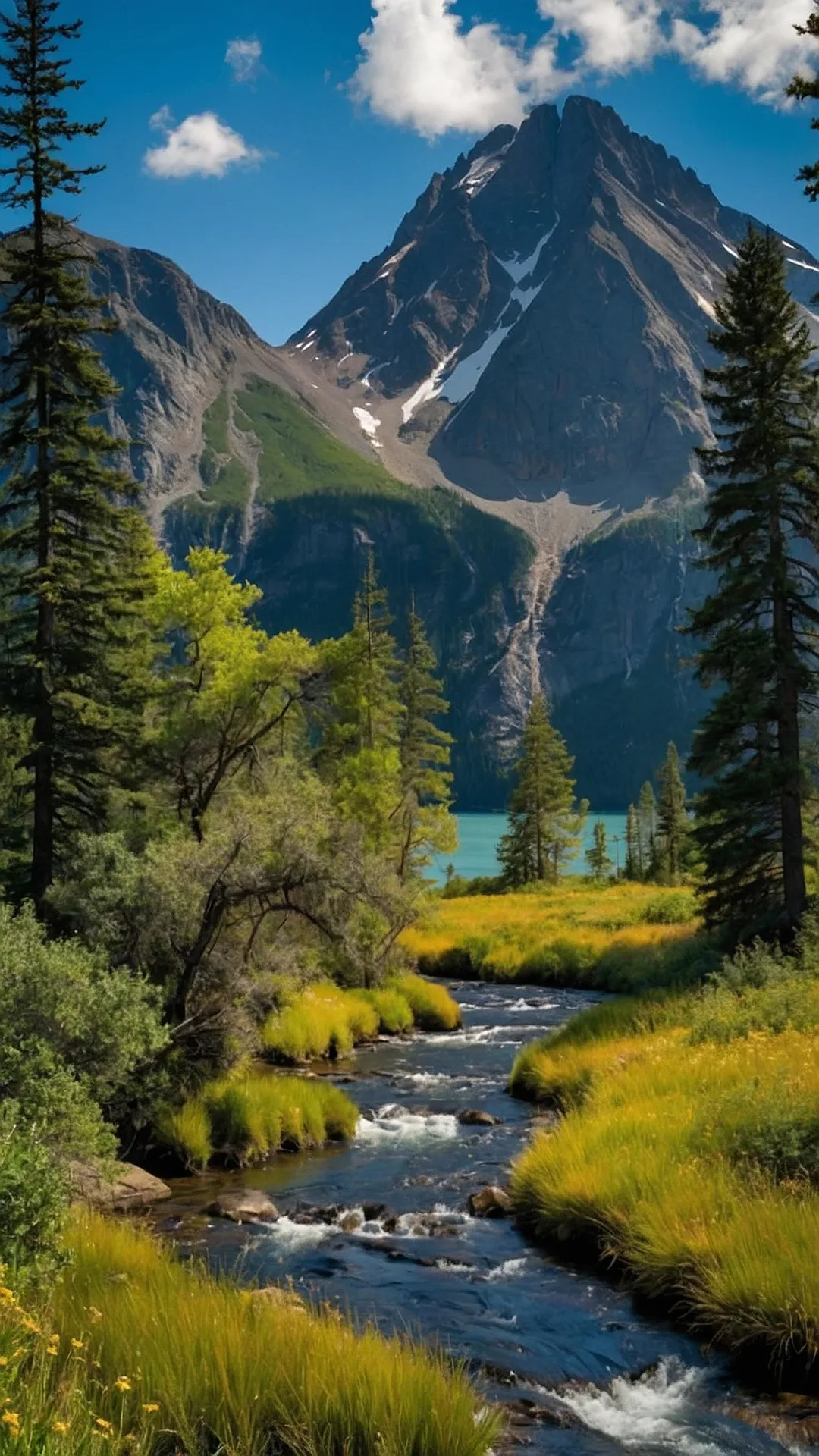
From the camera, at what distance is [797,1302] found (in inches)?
339

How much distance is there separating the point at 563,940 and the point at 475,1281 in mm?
33365

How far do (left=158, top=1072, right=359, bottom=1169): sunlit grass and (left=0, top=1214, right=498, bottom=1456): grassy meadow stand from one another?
9472mm

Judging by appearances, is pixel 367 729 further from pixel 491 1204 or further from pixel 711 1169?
pixel 711 1169

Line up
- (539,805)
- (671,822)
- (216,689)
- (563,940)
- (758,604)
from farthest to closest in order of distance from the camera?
(671,822) < (539,805) < (563,940) < (216,689) < (758,604)

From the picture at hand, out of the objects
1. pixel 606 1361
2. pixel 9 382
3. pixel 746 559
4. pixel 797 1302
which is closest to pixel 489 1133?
pixel 606 1361

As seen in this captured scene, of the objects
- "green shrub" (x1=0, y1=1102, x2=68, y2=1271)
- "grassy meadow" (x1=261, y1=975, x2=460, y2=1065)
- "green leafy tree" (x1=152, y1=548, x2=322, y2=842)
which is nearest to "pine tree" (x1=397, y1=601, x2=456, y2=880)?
"grassy meadow" (x1=261, y1=975, x2=460, y2=1065)

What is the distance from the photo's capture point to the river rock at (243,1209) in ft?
45.8

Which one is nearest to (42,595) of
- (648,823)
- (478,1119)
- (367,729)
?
(478,1119)

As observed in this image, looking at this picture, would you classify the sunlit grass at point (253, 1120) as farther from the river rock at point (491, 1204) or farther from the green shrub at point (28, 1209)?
the green shrub at point (28, 1209)

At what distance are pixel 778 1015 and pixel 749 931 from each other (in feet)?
28.7

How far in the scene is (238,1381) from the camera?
632cm

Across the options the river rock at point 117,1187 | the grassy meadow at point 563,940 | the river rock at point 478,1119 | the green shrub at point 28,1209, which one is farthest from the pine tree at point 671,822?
the green shrub at point 28,1209

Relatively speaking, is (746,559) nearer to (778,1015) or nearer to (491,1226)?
(778,1015)

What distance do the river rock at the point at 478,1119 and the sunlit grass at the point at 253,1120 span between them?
6.91 feet
